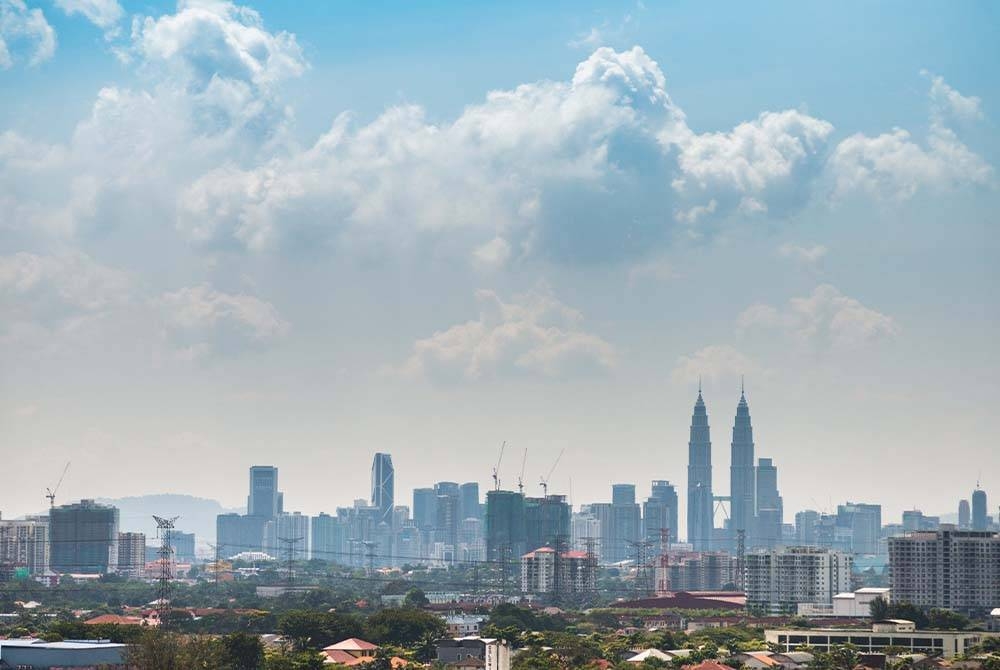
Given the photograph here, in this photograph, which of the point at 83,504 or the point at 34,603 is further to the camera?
the point at 83,504

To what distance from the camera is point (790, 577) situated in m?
139

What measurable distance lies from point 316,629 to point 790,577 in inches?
2584

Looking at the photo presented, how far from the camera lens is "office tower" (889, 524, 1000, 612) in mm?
121812

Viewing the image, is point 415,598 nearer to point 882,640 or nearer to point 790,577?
point 790,577

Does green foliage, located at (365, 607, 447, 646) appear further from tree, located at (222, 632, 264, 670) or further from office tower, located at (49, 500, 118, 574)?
office tower, located at (49, 500, 118, 574)

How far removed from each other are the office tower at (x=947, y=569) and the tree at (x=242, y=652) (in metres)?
63.2

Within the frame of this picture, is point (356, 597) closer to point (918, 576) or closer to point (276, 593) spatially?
point (276, 593)

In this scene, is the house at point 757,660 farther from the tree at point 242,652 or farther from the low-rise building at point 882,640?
the tree at point 242,652

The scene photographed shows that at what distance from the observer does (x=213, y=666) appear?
193ft

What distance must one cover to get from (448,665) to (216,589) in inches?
3755

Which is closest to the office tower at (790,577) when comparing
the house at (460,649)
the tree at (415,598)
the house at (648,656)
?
the tree at (415,598)

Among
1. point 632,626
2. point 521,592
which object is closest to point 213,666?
point 632,626

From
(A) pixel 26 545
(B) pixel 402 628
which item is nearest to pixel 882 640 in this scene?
(B) pixel 402 628

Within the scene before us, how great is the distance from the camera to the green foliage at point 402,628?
265 feet
